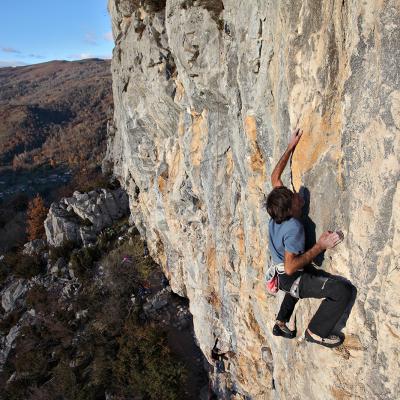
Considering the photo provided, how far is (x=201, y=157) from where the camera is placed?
32.8 feet

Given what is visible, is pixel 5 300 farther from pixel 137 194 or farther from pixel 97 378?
pixel 137 194

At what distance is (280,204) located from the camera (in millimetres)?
4219

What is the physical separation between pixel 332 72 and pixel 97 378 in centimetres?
1764

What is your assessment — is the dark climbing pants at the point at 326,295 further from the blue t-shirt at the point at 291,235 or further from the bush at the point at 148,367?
the bush at the point at 148,367

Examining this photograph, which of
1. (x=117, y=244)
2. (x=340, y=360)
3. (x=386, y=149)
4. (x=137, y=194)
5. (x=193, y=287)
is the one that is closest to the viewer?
(x=386, y=149)

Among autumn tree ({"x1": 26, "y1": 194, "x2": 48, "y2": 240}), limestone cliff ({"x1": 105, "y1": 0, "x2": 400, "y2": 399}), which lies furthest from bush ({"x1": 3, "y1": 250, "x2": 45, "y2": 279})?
limestone cliff ({"x1": 105, "y1": 0, "x2": 400, "y2": 399})

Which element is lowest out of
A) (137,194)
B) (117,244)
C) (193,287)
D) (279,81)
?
(117,244)

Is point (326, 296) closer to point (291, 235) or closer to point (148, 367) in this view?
point (291, 235)

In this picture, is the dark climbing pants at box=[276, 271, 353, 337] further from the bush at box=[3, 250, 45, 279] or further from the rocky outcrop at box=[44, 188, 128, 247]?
the bush at box=[3, 250, 45, 279]

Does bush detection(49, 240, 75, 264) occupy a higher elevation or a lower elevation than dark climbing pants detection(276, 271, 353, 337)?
lower

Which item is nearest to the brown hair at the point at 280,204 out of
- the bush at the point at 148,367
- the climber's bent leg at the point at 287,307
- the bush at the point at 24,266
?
the climber's bent leg at the point at 287,307

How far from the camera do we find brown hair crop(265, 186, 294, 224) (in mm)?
4230

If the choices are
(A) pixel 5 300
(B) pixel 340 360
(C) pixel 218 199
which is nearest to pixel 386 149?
(B) pixel 340 360

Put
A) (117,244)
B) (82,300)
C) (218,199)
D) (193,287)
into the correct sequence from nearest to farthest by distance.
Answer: (218,199), (193,287), (82,300), (117,244)
